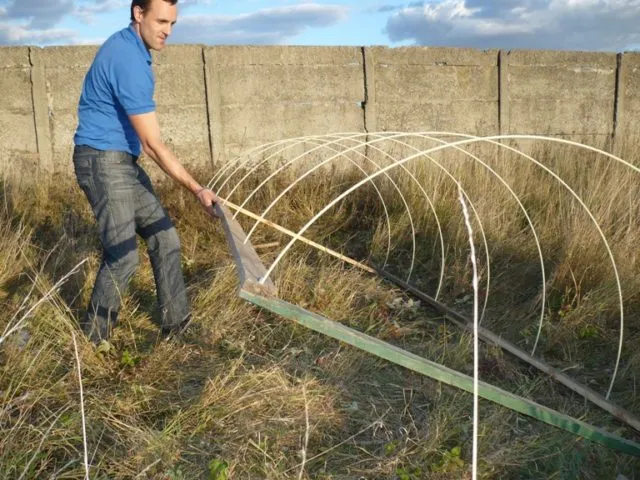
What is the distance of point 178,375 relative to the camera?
320cm

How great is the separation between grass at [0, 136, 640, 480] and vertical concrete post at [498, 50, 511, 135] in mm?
3319

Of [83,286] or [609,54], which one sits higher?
[609,54]

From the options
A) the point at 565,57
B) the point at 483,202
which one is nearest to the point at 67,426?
the point at 483,202

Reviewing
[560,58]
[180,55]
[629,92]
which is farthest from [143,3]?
[629,92]

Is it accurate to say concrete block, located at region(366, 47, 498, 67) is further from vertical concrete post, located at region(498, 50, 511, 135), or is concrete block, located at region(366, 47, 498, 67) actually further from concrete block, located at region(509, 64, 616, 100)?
concrete block, located at region(509, 64, 616, 100)

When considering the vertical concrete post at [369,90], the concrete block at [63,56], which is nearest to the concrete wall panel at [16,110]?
the concrete block at [63,56]

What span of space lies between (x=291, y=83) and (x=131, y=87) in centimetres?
516

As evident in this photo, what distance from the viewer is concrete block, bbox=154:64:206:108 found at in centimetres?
741

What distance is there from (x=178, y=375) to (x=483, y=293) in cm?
225

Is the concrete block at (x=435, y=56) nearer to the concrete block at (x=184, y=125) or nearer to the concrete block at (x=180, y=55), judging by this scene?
the concrete block at (x=180, y=55)

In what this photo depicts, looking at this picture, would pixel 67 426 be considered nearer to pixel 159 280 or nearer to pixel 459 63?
pixel 159 280

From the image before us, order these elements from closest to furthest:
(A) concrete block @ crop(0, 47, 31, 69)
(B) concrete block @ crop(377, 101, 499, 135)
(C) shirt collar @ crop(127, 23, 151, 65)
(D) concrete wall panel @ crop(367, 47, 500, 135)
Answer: (C) shirt collar @ crop(127, 23, 151, 65), (A) concrete block @ crop(0, 47, 31, 69), (D) concrete wall panel @ crop(367, 47, 500, 135), (B) concrete block @ crop(377, 101, 499, 135)

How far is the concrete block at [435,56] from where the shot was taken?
8.26 meters

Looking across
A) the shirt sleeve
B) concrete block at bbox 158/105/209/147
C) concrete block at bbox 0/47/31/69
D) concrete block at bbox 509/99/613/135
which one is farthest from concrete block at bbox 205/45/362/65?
the shirt sleeve
